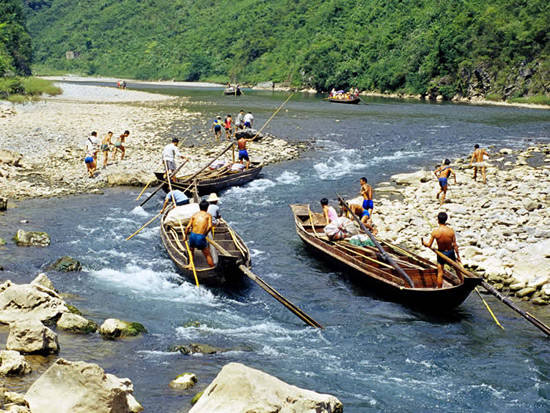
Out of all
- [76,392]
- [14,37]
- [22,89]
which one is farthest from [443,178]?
[14,37]

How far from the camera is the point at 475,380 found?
33.7 ft

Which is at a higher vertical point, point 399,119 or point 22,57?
point 22,57

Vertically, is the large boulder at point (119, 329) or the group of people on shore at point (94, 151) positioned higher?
the group of people on shore at point (94, 151)

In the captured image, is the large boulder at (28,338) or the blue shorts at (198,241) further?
the blue shorts at (198,241)

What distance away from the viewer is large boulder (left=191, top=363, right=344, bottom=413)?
22.6 feet

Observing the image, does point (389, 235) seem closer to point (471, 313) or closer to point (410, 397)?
point (471, 313)

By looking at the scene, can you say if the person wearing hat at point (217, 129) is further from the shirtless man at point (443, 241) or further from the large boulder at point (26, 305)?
the large boulder at point (26, 305)

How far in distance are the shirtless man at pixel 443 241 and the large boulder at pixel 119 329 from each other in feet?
21.4

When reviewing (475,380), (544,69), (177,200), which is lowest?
(475,380)

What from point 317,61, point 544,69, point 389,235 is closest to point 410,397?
point 389,235

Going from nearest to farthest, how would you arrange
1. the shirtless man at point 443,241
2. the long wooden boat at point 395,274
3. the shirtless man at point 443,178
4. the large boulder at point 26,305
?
the large boulder at point 26,305 → the long wooden boat at point 395,274 → the shirtless man at point 443,241 → the shirtless man at point 443,178

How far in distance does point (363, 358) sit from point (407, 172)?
17.7 m

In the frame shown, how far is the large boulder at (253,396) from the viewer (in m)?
6.90

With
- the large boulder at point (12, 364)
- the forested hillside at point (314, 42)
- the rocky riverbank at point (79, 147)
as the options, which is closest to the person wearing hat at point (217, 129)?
the rocky riverbank at point (79, 147)
